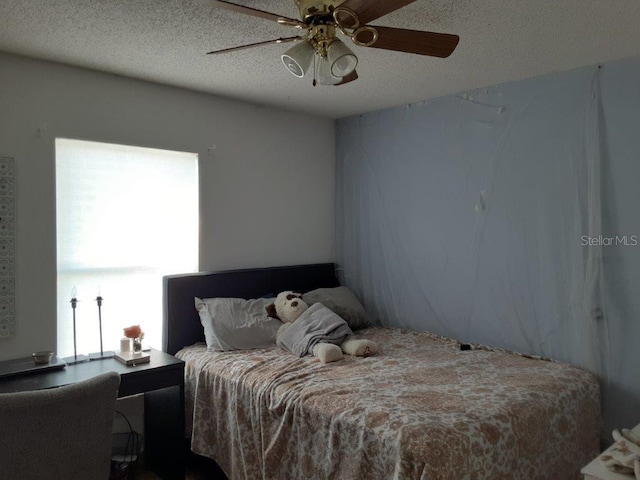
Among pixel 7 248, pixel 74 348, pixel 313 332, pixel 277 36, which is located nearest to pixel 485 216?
pixel 313 332

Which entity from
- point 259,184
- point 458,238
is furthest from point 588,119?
point 259,184

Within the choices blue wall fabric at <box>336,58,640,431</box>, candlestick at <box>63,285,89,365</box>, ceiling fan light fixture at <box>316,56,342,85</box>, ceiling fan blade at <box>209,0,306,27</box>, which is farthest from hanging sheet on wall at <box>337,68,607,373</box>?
candlestick at <box>63,285,89,365</box>

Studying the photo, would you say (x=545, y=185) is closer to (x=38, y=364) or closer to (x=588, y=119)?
(x=588, y=119)

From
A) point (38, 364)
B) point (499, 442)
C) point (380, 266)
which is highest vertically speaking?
point (380, 266)

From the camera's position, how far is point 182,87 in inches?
127

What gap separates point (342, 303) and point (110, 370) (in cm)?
170

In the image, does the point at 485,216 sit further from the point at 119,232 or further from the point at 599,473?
the point at 119,232

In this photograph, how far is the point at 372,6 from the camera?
1.54 meters

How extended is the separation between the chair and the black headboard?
1.33 meters

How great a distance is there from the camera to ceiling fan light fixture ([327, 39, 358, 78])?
173cm

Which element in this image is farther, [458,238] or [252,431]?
[458,238]

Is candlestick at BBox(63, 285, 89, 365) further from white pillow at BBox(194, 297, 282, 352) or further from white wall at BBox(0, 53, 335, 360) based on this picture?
white pillow at BBox(194, 297, 282, 352)

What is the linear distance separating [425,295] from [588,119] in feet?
5.18

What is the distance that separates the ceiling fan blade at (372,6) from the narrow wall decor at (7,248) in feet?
6.71
